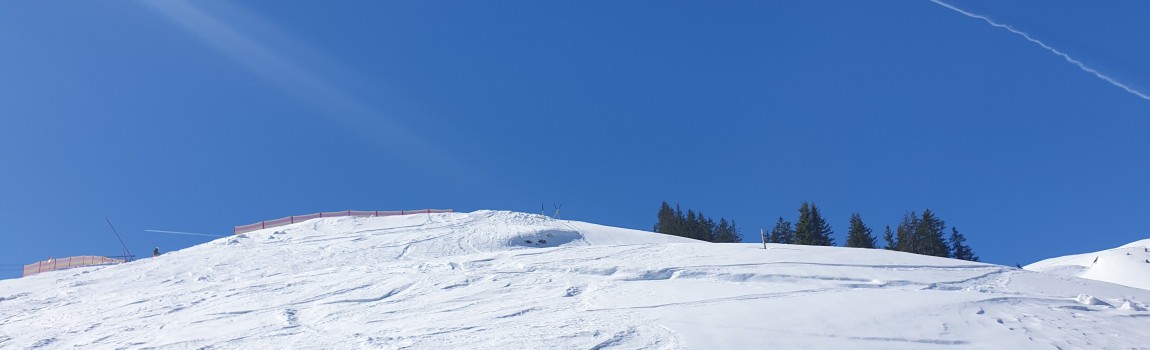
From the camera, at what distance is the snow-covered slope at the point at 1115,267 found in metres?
41.9

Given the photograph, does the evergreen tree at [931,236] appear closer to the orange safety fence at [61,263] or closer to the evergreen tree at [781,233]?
the evergreen tree at [781,233]

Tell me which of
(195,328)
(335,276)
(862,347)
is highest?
(335,276)

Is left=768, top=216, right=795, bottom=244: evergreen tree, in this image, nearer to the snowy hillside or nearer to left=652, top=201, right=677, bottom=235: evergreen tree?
left=652, top=201, right=677, bottom=235: evergreen tree

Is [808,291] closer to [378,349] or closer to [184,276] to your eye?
[378,349]

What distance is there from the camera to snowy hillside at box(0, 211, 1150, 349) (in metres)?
15.4

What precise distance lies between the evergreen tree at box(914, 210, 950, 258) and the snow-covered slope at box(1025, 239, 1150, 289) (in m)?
6.31

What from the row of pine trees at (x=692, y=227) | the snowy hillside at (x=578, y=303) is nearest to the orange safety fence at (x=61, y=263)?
the snowy hillside at (x=578, y=303)

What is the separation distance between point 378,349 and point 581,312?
462 centimetres

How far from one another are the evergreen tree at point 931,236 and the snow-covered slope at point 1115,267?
20.7ft

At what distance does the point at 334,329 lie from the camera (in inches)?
677

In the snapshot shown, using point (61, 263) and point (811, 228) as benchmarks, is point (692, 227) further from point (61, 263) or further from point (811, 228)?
point (61, 263)

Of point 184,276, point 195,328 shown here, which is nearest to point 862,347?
point 195,328

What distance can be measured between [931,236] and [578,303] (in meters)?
46.9

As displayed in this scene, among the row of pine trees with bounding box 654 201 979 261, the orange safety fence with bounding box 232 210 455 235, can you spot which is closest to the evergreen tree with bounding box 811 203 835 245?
the row of pine trees with bounding box 654 201 979 261
